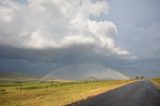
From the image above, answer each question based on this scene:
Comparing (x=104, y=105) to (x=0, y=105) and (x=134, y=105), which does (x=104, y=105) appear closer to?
(x=134, y=105)

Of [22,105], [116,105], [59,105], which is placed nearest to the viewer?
[116,105]

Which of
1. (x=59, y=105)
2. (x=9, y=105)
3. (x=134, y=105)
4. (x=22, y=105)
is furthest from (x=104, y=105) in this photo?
(x=9, y=105)

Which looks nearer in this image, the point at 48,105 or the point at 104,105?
the point at 104,105

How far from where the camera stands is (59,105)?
2355 cm

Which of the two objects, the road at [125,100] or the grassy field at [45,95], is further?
the grassy field at [45,95]

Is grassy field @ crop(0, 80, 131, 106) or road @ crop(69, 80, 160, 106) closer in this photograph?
road @ crop(69, 80, 160, 106)

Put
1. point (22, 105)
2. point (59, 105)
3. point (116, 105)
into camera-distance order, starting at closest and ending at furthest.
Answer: point (116, 105) → point (59, 105) → point (22, 105)

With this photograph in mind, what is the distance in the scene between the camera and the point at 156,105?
2188 centimetres

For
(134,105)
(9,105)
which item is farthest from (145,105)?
(9,105)

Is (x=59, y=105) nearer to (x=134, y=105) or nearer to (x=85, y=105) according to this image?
(x=85, y=105)

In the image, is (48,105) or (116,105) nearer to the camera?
(116,105)

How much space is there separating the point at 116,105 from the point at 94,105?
1968 mm

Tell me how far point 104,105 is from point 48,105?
625 centimetres

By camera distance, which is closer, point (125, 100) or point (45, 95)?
point (125, 100)
